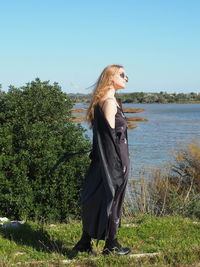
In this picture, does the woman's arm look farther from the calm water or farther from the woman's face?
the calm water

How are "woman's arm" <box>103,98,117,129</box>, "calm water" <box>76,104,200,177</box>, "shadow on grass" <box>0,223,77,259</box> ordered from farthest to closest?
"calm water" <box>76,104,200,177</box> → "shadow on grass" <box>0,223,77,259</box> → "woman's arm" <box>103,98,117,129</box>

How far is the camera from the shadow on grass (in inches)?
200

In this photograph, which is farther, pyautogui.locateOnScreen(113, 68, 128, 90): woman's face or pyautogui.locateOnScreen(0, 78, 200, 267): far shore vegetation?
pyautogui.locateOnScreen(0, 78, 200, 267): far shore vegetation

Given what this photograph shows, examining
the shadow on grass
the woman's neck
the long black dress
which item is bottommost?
the shadow on grass

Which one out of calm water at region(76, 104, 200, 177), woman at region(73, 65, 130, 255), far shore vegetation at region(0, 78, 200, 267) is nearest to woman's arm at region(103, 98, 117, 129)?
woman at region(73, 65, 130, 255)

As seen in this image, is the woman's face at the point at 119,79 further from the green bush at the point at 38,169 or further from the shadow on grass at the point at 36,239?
the green bush at the point at 38,169

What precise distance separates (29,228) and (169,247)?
1914 mm

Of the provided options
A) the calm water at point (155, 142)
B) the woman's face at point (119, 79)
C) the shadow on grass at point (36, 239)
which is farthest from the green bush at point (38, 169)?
the woman's face at point (119, 79)

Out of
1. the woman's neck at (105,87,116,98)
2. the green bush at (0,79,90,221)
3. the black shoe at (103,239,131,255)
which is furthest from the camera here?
the green bush at (0,79,90,221)

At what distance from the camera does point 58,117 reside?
954cm

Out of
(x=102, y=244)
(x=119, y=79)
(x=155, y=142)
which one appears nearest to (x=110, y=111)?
(x=119, y=79)

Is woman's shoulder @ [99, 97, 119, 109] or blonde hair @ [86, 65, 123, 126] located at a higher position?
blonde hair @ [86, 65, 123, 126]

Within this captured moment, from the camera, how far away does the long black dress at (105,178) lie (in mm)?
4574

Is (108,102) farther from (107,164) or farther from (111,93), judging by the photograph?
(107,164)
